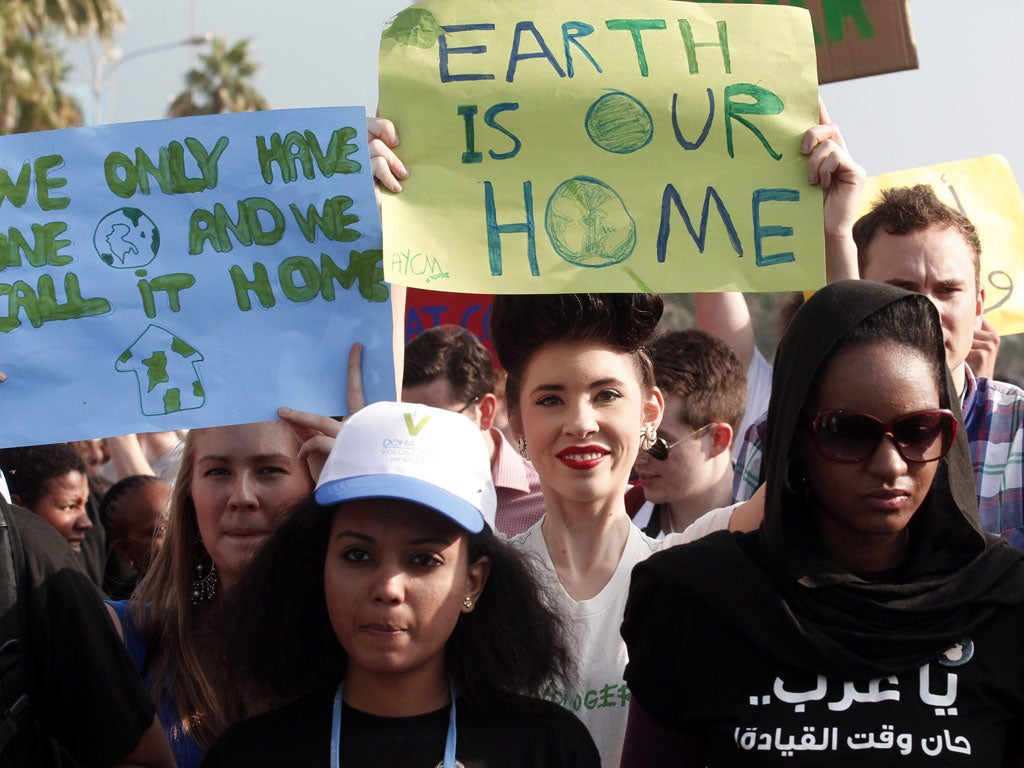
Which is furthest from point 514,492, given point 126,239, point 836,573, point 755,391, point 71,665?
point 836,573

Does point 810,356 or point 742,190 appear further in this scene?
point 742,190

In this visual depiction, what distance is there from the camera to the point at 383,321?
309 centimetres

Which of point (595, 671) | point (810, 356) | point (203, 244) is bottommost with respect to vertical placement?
point (595, 671)

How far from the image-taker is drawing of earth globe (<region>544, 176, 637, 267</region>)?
308 cm

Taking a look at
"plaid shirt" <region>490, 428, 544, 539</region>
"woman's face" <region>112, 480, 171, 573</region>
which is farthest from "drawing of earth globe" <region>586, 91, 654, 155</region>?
"woman's face" <region>112, 480, 171, 573</region>

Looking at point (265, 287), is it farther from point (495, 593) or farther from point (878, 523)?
point (878, 523)

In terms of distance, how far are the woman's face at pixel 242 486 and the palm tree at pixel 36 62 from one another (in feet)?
81.3

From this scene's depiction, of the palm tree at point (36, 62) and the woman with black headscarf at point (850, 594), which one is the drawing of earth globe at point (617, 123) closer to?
the woman with black headscarf at point (850, 594)

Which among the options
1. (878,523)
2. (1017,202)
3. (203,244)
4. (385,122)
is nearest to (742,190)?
(385,122)

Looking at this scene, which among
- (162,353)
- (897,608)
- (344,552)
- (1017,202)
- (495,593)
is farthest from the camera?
(1017,202)

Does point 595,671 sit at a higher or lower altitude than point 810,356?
lower

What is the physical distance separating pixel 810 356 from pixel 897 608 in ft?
1.51

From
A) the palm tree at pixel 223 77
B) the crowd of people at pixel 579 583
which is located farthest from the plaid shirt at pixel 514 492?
the palm tree at pixel 223 77

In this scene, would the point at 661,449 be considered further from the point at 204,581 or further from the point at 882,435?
the point at 882,435
